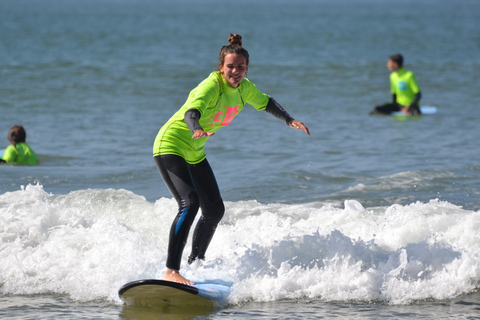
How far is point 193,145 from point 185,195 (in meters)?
0.39

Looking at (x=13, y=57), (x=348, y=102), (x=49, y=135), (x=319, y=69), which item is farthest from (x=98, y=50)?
(x=49, y=135)

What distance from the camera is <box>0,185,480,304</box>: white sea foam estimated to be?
18.1 feet

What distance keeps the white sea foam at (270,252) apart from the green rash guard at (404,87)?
9.90 m

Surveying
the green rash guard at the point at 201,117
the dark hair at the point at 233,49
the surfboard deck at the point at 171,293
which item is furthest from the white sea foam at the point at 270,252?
the dark hair at the point at 233,49

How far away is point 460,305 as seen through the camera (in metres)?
5.29

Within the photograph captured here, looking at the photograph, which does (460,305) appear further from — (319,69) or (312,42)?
(312,42)

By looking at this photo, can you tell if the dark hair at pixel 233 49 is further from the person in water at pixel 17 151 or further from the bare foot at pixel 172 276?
the person in water at pixel 17 151

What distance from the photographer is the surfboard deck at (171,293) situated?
498 cm

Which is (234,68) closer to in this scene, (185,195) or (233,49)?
(233,49)

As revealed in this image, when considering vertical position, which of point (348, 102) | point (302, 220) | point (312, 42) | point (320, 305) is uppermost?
point (312, 42)

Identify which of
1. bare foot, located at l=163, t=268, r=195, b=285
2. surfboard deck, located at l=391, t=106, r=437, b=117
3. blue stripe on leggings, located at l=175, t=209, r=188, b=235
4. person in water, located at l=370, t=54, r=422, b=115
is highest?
person in water, located at l=370, t=54, r=422, b=115

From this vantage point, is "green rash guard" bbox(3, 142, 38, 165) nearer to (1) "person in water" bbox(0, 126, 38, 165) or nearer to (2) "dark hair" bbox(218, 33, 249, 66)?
(1) "person in water" bbox(0, 126, 38, 165)

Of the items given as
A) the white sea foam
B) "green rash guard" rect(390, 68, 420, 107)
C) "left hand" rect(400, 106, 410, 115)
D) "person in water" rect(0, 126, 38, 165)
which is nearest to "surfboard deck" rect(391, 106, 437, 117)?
"left hand" rect(400, 106, 410, 115)

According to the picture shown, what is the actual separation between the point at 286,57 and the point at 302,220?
94.0ft
